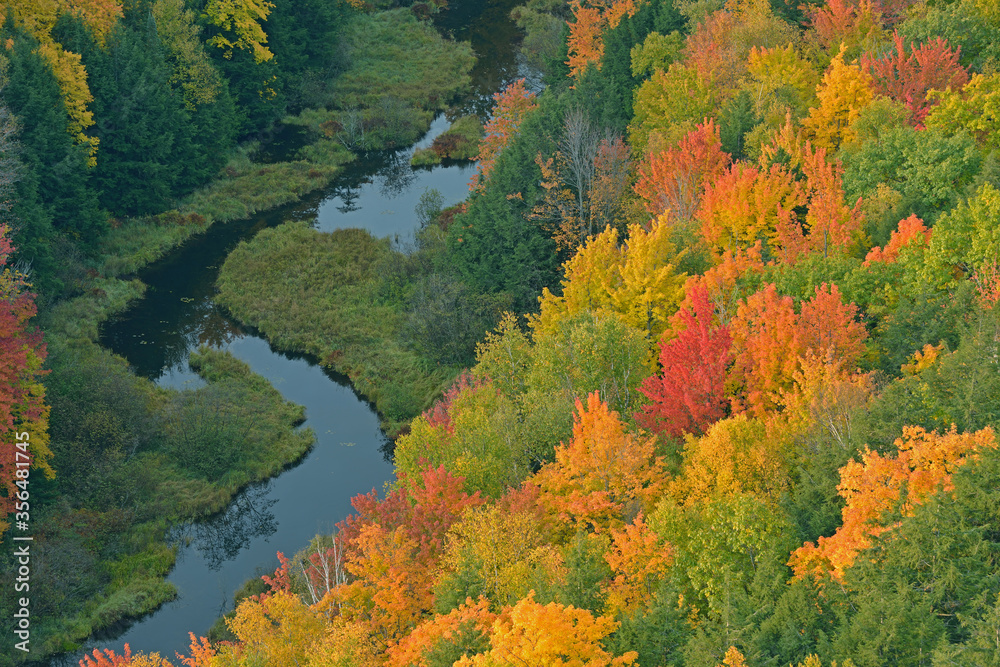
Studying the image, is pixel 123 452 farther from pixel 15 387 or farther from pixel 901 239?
pixel 901 239

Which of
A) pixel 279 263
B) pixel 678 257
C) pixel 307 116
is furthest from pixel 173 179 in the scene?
pixel 678 257

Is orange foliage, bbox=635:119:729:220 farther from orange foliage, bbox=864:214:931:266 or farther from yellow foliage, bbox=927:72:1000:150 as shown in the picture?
orange foliage, bbox=864:214:931:266

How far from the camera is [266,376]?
61875 mm

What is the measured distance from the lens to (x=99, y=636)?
4400 cm

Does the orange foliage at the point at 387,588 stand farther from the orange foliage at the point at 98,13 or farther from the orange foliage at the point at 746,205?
the orange foliage at the point at 98,13

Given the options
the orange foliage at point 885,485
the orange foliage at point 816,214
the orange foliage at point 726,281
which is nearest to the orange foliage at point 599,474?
the orange foliage at point 885,485

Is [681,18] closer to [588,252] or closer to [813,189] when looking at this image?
[813,189]

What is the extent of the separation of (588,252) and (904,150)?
49.7 ft

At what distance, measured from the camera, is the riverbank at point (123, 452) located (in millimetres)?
45125

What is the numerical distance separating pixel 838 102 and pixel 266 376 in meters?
36.1

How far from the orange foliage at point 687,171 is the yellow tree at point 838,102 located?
5388mm

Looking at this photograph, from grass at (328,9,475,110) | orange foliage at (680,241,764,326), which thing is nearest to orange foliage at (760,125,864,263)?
orange foliage at (680,241,764,326)

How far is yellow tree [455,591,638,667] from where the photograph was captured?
27.8 m

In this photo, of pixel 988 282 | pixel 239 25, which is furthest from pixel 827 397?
pixel 239 25
